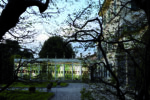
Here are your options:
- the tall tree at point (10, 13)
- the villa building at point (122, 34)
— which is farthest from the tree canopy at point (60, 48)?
the tall tree at point (10, 13)

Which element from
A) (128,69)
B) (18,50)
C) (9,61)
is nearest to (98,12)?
(128,69)

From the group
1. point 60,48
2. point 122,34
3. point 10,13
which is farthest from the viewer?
point 122,34

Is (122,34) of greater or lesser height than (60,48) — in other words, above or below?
above

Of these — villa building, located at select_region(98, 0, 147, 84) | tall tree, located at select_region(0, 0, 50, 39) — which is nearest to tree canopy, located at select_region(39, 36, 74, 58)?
villa building, located at select_region(98, 0, 147, 84)

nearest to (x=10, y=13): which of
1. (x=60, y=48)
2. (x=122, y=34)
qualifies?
(x=60, y=48)

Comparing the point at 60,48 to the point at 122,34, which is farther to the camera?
the point at 122,34

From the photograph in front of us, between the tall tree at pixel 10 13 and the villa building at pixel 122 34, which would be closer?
the tall tree at pixel 10 13

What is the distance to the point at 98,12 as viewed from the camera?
Result: 4973 mm

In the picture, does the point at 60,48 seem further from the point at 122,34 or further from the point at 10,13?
the point at 122,34

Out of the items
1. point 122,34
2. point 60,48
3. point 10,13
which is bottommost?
point 60,48

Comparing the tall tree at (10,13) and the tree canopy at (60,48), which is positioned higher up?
the tall tree at (10,13)

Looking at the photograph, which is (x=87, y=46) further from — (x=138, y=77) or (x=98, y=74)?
(x=138, y=77)

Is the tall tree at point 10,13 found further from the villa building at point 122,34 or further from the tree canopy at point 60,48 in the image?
the villa building at point 122,34

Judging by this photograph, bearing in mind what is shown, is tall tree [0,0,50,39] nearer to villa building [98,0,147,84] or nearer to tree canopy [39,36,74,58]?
tree canopy [39,36,74,58]
